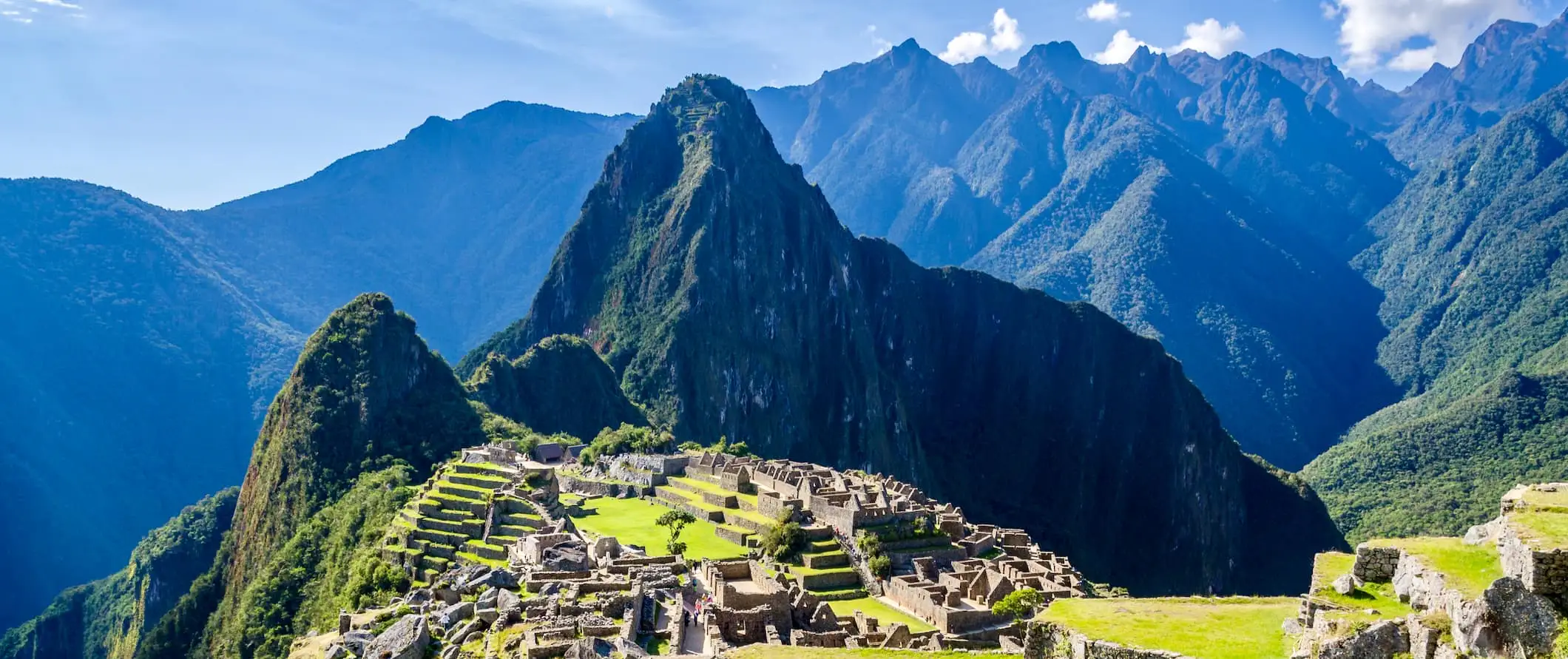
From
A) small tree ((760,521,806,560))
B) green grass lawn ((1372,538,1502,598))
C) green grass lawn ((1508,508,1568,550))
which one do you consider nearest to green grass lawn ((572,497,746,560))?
small tree ((760,521,806,560))

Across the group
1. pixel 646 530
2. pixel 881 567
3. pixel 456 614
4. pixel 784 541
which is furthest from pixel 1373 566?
pixel 646 530

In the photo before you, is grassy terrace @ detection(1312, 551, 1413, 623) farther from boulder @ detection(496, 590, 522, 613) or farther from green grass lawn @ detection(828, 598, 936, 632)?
green grass lawn @ detection(828, 598, 936, 632)

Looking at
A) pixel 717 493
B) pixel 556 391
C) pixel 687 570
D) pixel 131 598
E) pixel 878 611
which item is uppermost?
pixel 556 391

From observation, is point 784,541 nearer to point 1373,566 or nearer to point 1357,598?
point 1373,566

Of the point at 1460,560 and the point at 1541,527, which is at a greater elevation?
the point at 1541,527

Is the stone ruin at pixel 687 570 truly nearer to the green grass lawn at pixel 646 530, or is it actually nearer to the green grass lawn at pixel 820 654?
the green grass lawn at pixel 646 530

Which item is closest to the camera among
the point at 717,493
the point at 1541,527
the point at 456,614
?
the point at 1541,527

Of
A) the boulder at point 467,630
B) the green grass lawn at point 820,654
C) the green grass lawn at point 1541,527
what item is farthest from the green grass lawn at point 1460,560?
the boulder at point 467,630
